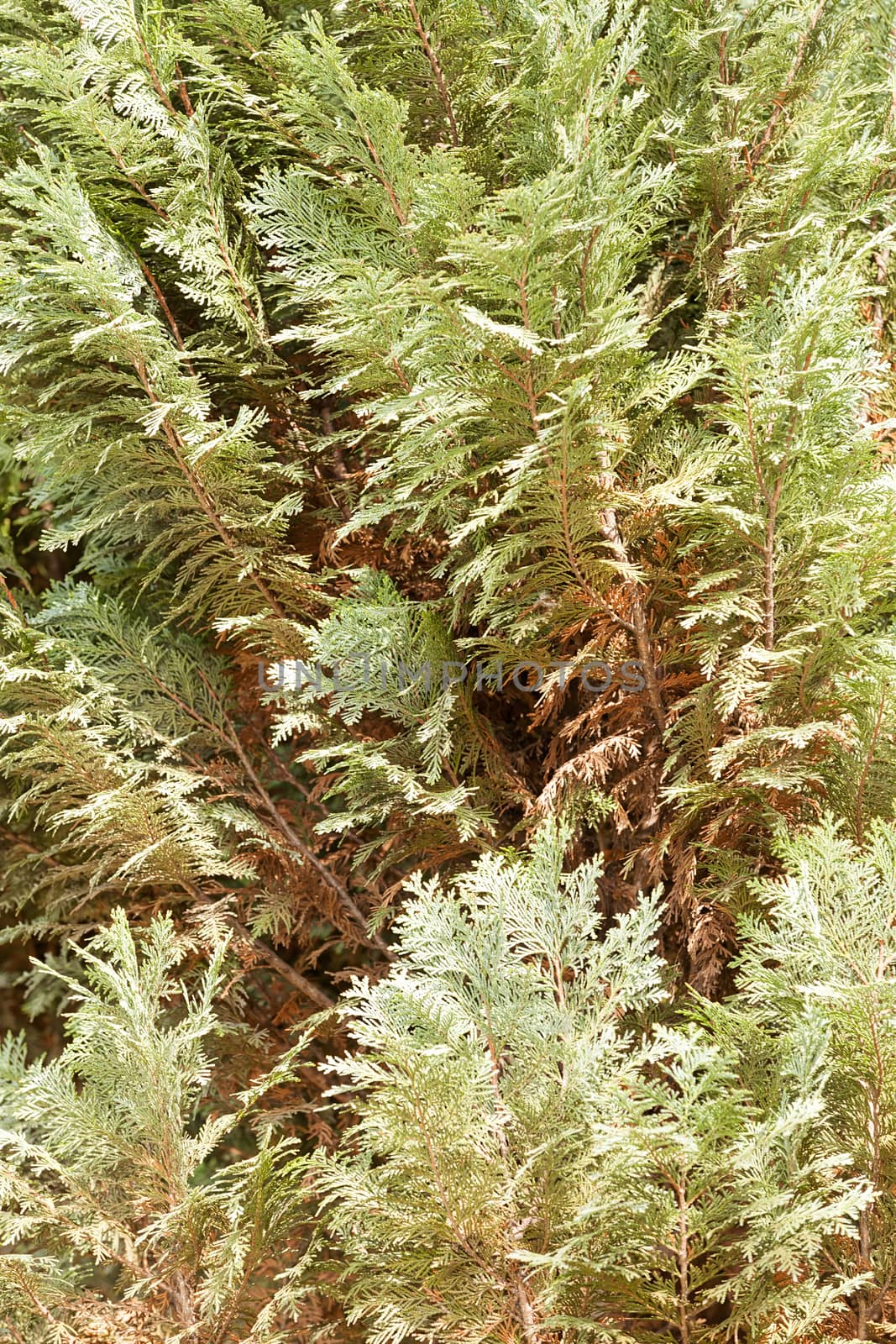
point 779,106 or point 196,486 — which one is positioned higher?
point 779,106

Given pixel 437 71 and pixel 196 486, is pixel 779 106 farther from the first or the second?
pixel 196 486

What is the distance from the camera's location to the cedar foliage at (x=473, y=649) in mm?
1636

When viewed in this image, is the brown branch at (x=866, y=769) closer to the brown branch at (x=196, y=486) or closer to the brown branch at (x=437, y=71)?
the brown branch at (x=196, y=486)

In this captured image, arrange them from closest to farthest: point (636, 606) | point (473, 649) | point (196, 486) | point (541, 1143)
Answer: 1. point (541, 1143)
2. point (636, 606)
3. point (196, 486)
4. point (473, 649)

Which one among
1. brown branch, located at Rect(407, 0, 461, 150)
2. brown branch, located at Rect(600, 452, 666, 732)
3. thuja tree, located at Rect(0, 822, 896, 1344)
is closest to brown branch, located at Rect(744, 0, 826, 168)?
brown branch, located at Rect(407, 0, 461, 150)

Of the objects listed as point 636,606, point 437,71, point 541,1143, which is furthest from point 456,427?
point 541,1143

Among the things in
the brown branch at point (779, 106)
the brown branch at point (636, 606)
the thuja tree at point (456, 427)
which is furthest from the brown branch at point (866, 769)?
the brown branch at point (779, 106)

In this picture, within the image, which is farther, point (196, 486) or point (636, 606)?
point (196, 486)

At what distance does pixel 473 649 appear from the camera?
2.26m

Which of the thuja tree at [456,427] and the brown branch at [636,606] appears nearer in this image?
the thuja tree at [456,427]

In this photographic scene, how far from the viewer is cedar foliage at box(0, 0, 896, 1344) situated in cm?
164

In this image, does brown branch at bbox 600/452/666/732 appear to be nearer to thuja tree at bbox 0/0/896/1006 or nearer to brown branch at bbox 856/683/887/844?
thuja tree at bbox 0/0/896/1006

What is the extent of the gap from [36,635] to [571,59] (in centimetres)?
154

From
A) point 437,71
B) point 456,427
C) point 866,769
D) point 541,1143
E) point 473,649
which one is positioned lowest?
point 541,1143
